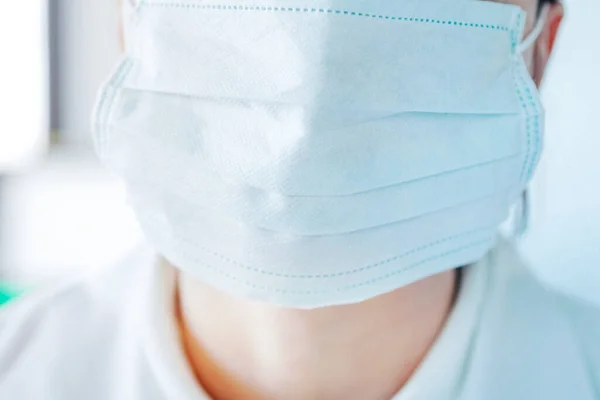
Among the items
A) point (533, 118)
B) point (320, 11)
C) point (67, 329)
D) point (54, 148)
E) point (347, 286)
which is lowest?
point (54, 148)

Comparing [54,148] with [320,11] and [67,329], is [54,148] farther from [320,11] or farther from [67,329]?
[320,11]

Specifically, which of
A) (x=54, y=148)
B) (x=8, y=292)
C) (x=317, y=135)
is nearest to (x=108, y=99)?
(x=317, y=135)

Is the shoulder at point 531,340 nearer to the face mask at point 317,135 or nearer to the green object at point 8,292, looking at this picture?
the face mask at point 317,135

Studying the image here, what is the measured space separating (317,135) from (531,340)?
353mm

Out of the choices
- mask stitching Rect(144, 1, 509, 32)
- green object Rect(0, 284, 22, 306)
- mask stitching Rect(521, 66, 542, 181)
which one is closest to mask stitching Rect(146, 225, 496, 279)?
mask stitching Rect(521, 66, 542, 181)

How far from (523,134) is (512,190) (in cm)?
6

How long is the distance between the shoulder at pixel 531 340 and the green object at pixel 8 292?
3.59 feet

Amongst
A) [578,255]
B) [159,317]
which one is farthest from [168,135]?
[578,255]

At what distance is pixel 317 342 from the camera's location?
70 cm

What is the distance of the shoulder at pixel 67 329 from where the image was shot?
762mm

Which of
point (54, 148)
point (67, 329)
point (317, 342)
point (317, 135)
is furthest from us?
point (54, 148)

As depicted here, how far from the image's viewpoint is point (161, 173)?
67 centimetres

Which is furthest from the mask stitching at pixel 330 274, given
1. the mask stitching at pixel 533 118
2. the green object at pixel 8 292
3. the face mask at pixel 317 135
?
the green object at pixel 8 292

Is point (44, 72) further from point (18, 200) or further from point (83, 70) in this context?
point (18, 200)
